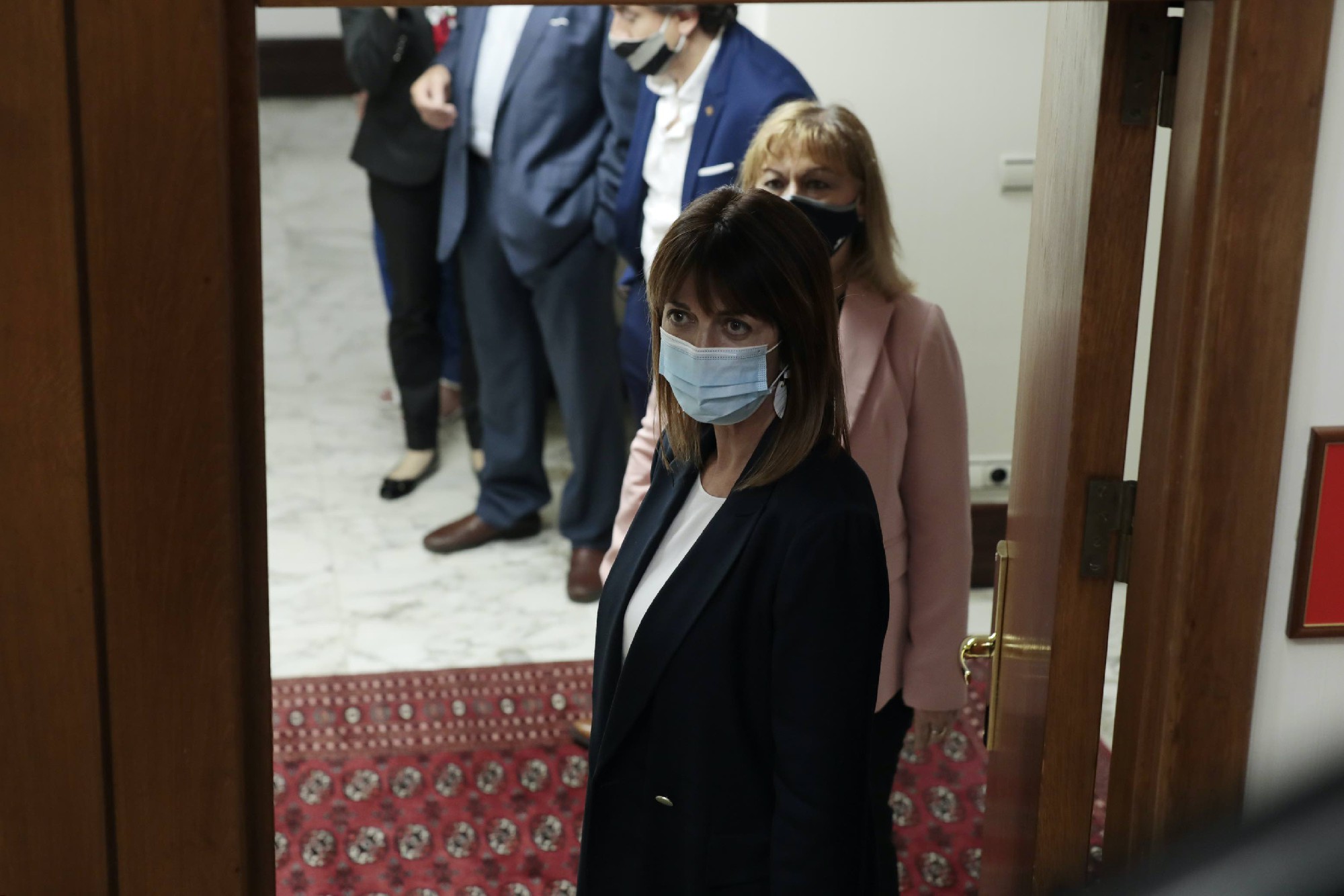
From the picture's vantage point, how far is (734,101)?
3.46 m

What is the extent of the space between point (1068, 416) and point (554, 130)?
9.00ft

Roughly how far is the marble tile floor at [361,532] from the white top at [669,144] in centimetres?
88

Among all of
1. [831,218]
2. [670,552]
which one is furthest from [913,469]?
[670,552]

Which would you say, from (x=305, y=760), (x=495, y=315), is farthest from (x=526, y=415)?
(x=305, y=760)

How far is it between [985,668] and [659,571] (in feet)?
8.43

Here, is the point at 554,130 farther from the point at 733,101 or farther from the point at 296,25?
the point at 296,25

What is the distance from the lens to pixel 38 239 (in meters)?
1.55

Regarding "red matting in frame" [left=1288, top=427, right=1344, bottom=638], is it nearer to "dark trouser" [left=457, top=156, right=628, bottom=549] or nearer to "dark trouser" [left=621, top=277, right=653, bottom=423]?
"dark trouser" [left=621, top=277, right=653, bottom=423]

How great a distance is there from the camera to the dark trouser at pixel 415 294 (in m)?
5.07

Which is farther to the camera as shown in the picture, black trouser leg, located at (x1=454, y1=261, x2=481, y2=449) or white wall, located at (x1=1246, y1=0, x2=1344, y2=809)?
black trouser leg, located at (x1=454, y1=261, x2=481, y2=449)

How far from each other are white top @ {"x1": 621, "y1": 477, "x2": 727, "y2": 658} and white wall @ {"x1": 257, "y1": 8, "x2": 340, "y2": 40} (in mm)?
7615

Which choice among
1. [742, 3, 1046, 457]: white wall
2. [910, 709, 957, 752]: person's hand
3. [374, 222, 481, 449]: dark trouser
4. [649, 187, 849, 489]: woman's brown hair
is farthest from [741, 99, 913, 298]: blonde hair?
[374, 222, 481, 449]: dark trouser

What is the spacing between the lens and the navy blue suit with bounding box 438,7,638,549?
14.6 ft

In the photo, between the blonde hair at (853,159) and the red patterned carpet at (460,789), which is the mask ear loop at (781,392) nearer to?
the blonde hair at (853,159)
